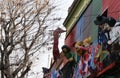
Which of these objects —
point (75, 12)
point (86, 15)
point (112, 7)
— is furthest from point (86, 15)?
point (112, 7)

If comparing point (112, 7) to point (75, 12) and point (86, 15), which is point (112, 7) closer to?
point (86, 15)

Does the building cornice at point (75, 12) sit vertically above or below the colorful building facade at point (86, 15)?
above

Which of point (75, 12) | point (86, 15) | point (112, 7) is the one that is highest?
point (75, 12)

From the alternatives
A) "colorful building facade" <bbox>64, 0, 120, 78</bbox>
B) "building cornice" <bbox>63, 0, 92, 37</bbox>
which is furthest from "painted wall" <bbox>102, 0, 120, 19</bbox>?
"building cornice" <bbox>63, 0, 92, 37</bbox>

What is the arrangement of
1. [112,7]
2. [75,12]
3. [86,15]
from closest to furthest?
[112,7], [86,15], [75,12]

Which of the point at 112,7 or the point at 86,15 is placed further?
the point at 86,15

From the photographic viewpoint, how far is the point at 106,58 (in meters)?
13.6

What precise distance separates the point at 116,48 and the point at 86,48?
4262 mm

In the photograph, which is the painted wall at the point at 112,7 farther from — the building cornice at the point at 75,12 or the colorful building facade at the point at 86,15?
the building cornice at the point at 75,12

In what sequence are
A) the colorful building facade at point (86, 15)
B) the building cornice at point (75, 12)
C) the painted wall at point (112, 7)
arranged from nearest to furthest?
1. the painted wall at point (112, 7)
2. the colorful building facade at point (86, 15)
3. the building cornice at point (75, 12)

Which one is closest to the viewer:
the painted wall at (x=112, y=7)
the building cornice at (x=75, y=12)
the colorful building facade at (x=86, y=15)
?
the painted wall at (x=112, y=7)

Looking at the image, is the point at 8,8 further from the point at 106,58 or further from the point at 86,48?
the point at 106,58

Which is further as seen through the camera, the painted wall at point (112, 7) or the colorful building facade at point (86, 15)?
the colorful building facade at point (86, 15)

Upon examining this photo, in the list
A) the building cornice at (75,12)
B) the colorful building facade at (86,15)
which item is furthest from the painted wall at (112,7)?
the building cornice at (75,12)
